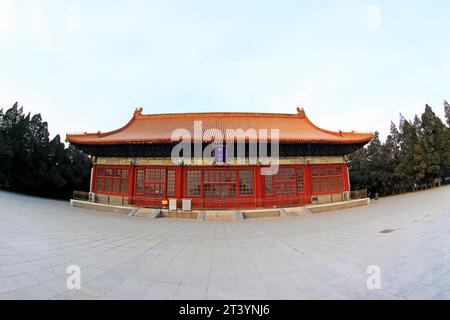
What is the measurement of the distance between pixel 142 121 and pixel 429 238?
65.9 feet

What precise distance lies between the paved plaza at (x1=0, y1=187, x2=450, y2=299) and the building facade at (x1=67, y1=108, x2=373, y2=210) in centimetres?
588

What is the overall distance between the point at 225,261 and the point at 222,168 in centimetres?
939

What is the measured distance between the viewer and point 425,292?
3570mm

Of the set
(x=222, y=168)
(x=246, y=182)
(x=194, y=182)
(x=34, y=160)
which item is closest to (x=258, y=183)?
(x=246, y=182)

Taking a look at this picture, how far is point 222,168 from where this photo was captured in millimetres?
14672

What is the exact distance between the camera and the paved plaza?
380cm

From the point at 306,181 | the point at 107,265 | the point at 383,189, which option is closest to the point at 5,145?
the point at 107,265

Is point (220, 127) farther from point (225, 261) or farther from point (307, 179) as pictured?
point (225, 261)

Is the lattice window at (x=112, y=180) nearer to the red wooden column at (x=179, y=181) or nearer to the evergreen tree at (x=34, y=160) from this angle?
the red wooden column at (x=179, y=181)

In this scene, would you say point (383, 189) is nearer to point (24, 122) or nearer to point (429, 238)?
point (429, 238)

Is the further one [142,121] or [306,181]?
[142,121]

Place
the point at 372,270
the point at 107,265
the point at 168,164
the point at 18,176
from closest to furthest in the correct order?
the point at 372,270 → the point at 107,265 → the point at 168,164 → the point at 18,176

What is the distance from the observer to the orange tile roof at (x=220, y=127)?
14.9 metres

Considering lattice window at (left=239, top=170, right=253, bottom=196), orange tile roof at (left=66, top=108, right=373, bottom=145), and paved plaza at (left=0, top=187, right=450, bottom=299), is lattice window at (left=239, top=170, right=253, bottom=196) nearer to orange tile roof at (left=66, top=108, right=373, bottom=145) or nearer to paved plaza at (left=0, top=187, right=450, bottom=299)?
orange tile roof at (left=66, top=108, right=373, bottom=145)
